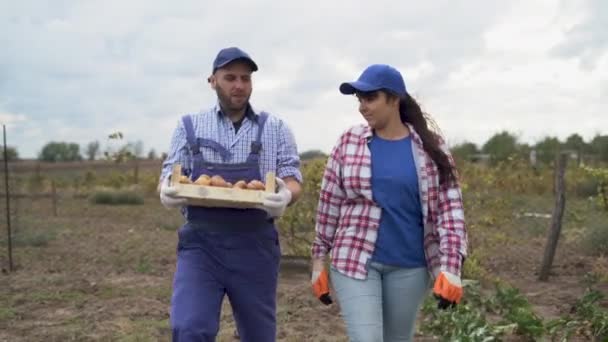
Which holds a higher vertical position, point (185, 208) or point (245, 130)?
point (245, 130)

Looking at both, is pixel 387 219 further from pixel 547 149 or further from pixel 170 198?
pixel 547 149

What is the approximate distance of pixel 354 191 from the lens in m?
2.90

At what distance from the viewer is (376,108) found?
2.96m

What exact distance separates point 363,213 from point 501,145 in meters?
18.1

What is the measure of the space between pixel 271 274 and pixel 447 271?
78cm

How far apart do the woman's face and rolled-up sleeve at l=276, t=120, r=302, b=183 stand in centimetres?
38

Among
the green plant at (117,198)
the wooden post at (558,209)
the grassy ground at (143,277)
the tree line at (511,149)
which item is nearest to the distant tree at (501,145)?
the tree line at (511,149)

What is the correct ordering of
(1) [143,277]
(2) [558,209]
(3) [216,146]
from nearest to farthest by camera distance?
(3) [216,146] → (2) [558,209] → (1) [143,277]

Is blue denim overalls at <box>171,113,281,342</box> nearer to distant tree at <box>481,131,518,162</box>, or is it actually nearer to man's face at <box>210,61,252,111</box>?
man's face at <box>210,61,252,111</box>

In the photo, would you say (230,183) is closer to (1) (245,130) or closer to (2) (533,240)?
(1) (245,130)

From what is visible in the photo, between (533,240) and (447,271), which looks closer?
(447,271)

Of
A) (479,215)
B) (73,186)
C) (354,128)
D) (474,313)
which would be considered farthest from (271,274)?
(73,186)

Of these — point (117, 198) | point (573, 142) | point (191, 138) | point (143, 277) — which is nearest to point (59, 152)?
point (117, 198)

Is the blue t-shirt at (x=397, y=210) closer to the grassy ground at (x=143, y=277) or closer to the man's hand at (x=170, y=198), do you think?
the man's hand at (x=170, y=198)
